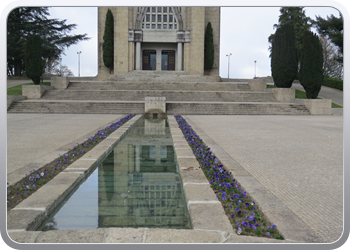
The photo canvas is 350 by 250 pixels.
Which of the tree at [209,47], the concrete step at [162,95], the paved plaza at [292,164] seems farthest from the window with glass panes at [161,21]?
the paved plaza at [292,164]

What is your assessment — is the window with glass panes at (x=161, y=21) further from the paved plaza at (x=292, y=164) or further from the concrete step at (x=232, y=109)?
the paved plaza at (x=292, y=164)

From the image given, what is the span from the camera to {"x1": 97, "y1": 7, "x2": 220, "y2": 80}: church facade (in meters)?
30.2

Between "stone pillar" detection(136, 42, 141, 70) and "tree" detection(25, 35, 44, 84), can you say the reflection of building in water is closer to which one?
"tree" detection(25, 35, 44, 84)

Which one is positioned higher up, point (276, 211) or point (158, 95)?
point (158, 95)

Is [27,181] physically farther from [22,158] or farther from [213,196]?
[213,196]

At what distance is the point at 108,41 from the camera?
3095 cm

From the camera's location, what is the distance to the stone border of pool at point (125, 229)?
1.92 meters

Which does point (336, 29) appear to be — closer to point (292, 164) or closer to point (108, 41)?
point (292, 164)

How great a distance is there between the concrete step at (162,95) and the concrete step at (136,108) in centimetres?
353

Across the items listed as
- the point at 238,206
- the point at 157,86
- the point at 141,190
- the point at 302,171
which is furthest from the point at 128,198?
the point at 157,86

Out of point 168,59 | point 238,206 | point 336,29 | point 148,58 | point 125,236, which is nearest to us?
point 125,236

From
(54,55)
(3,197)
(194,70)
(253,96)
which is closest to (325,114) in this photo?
(253,96)

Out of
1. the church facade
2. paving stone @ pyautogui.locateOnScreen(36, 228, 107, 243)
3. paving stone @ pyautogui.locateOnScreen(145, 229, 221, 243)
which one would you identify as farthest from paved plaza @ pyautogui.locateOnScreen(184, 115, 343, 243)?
the church facade

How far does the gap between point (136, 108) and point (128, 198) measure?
45.8ft
